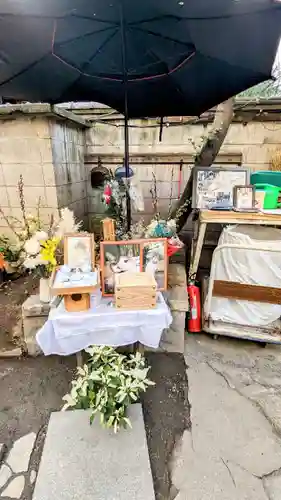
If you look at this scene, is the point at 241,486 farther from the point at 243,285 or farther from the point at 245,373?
the point at 243,285

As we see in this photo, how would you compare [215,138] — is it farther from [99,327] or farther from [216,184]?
[99,327]

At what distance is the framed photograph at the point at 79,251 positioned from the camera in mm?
1964

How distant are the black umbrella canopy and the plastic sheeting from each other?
3.74 ft

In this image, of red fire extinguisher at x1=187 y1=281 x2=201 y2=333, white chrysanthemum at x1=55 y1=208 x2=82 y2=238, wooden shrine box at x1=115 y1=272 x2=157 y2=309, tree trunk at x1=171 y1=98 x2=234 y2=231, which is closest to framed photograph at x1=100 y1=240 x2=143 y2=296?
wooden shrine box at x1=115 y1=272 x2=157 y2=309

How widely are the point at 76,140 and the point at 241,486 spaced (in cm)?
364

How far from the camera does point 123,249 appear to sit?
2.03 meters

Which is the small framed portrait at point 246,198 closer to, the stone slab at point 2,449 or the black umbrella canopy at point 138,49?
the black umbrella canopy at point 138,49

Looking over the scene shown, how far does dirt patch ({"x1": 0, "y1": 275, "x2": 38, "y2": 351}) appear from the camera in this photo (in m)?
2.53

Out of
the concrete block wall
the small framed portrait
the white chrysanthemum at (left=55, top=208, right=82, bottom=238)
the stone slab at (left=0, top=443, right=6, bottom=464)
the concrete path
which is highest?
→ the concrete block wall

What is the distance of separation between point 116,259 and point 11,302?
1569 millimetres

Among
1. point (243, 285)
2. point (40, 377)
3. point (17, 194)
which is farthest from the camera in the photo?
point (17, 194)

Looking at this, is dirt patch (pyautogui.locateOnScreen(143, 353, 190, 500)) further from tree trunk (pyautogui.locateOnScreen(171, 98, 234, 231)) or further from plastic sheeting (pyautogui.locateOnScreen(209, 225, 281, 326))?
tree trunk (pyautogui.locateOnScreen(171, 98, 234, 231))

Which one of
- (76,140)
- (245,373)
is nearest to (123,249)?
(245,373)

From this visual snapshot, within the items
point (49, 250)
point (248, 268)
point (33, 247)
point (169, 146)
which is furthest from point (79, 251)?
point (169, 146)
